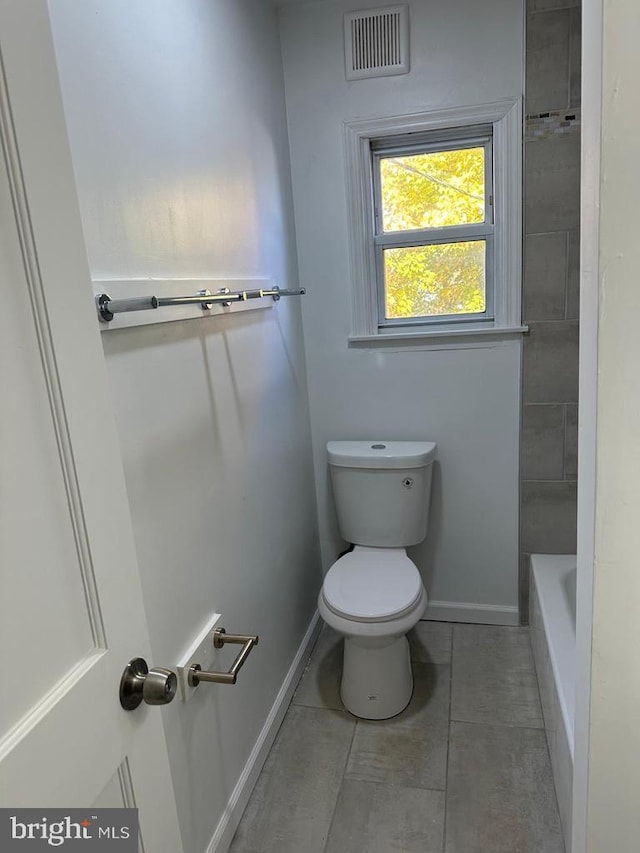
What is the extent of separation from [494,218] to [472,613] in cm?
161

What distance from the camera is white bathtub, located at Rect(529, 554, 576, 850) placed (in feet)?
4.94

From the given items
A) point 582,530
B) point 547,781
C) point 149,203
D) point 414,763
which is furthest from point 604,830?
point 149,203

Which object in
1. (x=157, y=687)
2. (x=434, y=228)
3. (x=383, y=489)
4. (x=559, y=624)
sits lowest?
(x=559, y=624)

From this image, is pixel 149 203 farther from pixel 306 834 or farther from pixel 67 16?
pixel 306 834

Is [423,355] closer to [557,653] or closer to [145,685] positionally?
[557,653]

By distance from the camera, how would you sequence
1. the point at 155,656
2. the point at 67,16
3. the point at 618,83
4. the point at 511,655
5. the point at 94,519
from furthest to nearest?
the point at 511,655 < the point at 155,656 < the point at 67,16 < the point at 618,83 < the point at 94,519

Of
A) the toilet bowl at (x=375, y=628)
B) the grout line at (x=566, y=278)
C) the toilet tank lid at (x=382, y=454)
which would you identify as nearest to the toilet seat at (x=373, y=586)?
the toilet bowl at (x=375, y=628)

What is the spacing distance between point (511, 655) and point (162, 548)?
1.61m

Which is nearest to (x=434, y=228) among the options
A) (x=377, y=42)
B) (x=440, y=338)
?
(x=440, y=338)

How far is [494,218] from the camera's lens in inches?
85.6

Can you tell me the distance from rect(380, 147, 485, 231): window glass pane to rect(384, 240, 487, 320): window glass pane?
0.10 m

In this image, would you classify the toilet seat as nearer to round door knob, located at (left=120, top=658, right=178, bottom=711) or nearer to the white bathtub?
the white bathtub

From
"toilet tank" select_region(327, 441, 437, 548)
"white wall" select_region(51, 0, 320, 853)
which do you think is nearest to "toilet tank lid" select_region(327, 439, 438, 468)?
"toilet tank" select_region(327, 441, 437, 548)

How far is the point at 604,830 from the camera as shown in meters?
1.07
